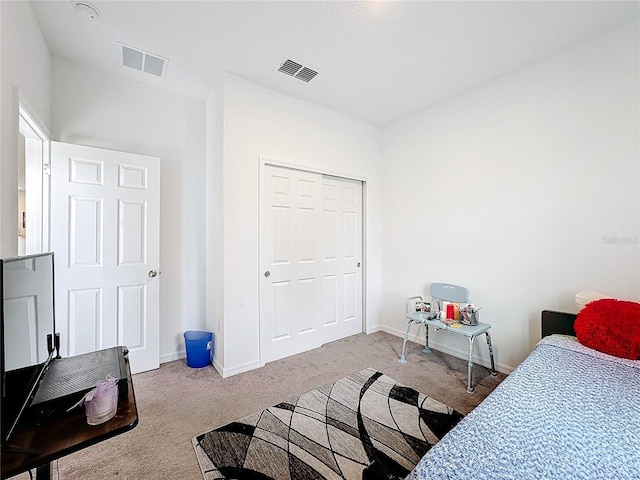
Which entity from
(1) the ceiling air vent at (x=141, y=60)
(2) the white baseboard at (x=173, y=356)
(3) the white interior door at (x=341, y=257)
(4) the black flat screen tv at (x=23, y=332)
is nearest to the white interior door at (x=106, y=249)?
(2) the white baseboard at (x=173, y=356)

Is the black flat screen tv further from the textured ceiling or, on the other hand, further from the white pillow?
the white pillow

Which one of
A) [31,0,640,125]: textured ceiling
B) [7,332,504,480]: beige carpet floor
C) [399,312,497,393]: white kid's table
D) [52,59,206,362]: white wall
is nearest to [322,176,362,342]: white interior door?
[7,332,504,480]: beige carpet floor

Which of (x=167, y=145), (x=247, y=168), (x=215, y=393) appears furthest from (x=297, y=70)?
(x=215, y=393)

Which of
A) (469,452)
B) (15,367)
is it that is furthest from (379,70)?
(15,367)

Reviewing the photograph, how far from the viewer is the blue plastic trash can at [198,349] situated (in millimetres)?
2691

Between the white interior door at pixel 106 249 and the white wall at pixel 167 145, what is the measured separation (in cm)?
19

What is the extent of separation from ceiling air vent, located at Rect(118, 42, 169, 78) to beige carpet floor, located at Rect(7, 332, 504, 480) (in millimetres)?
2785

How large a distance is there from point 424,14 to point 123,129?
2.75 metres

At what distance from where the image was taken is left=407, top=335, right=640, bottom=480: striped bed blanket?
83 centimetres

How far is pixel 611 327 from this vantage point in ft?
5.58

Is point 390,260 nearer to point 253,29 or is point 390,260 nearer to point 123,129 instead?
point 253,29

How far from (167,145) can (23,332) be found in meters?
2.31

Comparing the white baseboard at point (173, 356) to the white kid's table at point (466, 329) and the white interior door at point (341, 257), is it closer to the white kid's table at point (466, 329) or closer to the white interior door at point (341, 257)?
the white interior door at point (341, 257)

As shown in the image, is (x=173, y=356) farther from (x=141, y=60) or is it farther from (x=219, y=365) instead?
(x=141, y=60)
